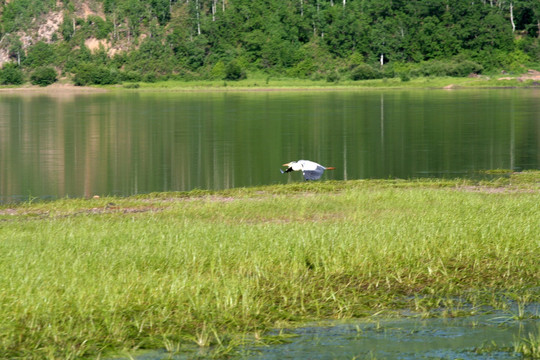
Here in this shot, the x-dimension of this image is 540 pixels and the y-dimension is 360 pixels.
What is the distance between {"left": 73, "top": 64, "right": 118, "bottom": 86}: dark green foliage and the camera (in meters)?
115

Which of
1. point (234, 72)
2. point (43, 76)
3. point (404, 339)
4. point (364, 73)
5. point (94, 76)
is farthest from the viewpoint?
point (43, 76)

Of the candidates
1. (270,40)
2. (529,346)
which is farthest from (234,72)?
(529,346)

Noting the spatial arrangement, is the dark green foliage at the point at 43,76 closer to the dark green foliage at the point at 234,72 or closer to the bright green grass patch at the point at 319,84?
the bright green grass patch at the point at 319,84

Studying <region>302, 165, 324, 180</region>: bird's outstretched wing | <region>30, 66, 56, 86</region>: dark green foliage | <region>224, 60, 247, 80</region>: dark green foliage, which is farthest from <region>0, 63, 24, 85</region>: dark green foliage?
<region>302, 165, 324, 180</region>: bird's outstretched wing

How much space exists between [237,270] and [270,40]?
111 m

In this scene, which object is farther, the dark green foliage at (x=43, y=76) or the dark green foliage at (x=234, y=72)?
the dark green foliage at (x=43, y=76)

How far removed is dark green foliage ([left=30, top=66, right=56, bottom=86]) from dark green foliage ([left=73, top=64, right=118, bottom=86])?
4.06 m

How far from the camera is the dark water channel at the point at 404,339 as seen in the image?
899 centimetres

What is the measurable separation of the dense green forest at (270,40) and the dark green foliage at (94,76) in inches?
6.3

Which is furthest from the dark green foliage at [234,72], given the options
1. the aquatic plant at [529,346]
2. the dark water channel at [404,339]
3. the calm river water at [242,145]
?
the aquatic plant at [529,346]

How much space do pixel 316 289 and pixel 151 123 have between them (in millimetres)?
39280

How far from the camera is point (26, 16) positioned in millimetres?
139000

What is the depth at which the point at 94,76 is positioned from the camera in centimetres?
11494

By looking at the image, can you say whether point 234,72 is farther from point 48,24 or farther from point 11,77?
point 48,24
